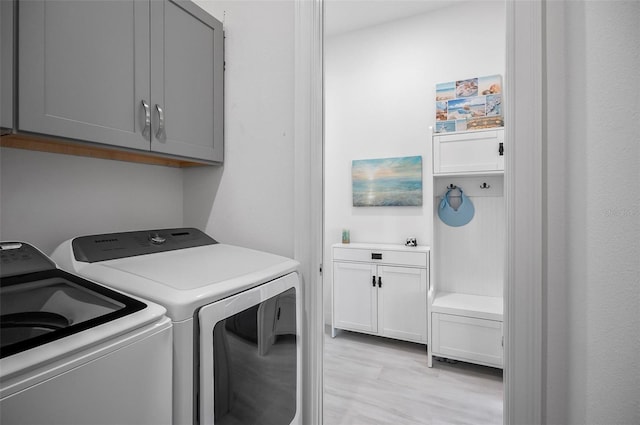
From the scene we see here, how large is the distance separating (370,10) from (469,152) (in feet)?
5.47

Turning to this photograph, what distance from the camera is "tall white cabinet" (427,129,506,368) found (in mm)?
2434

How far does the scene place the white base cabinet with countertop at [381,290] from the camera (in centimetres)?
280

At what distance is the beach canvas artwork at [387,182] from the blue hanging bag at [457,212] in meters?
0.25

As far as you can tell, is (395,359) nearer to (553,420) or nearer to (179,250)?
(553,420)

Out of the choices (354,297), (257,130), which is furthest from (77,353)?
(354,297)

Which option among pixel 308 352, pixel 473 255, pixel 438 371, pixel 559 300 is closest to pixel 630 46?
pixel 559 300

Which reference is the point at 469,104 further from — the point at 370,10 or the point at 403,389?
the point at 403,389

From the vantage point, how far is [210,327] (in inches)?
35.4

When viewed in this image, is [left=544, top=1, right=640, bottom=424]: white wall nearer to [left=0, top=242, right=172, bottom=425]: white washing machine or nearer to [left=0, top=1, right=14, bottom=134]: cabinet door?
[left=0, top=242, right=172, bottom=425]: white washing machine

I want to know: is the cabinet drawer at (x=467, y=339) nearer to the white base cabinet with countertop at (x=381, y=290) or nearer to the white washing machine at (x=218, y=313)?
the white base cabinet with countertop at (x=381, y=290)

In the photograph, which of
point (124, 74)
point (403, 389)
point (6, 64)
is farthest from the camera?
point (403, 389)

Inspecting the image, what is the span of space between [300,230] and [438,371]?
6.21ft

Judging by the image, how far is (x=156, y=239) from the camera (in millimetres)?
1402

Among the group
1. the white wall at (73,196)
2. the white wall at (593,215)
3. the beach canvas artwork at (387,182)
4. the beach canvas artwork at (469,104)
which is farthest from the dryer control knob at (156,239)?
the beach canvas artwork at (469,104)
